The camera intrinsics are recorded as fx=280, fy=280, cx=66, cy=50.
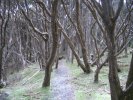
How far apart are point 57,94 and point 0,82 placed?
5.01m

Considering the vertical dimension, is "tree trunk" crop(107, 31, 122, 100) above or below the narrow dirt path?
above

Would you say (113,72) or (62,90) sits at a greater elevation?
(113,72)

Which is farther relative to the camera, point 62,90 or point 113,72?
point 62,90

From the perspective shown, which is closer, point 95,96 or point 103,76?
point 95,96

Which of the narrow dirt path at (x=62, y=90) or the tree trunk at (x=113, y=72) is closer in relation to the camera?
the tree trunk at (x=113, y=72)

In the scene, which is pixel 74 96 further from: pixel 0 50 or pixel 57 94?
pixel 0 50

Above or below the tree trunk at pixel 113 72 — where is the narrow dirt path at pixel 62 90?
below

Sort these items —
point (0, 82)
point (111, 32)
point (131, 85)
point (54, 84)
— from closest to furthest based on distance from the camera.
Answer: point (131, 85)
point (111, 32)
point (54, 84)
point (0, 82)

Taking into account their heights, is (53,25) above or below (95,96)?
above

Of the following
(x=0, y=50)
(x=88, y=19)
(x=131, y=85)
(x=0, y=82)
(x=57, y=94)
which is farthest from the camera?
(x=88, y=19)

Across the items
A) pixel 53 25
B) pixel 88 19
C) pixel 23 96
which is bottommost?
pixel 23 96

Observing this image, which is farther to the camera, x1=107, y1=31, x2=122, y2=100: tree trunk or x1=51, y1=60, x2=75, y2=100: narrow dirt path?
x1=51, y1=60, x2=75, y2=100: narrow dirt path

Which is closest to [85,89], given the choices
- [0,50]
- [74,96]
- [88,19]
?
[74,96]

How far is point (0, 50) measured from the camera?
1201 centimetres
